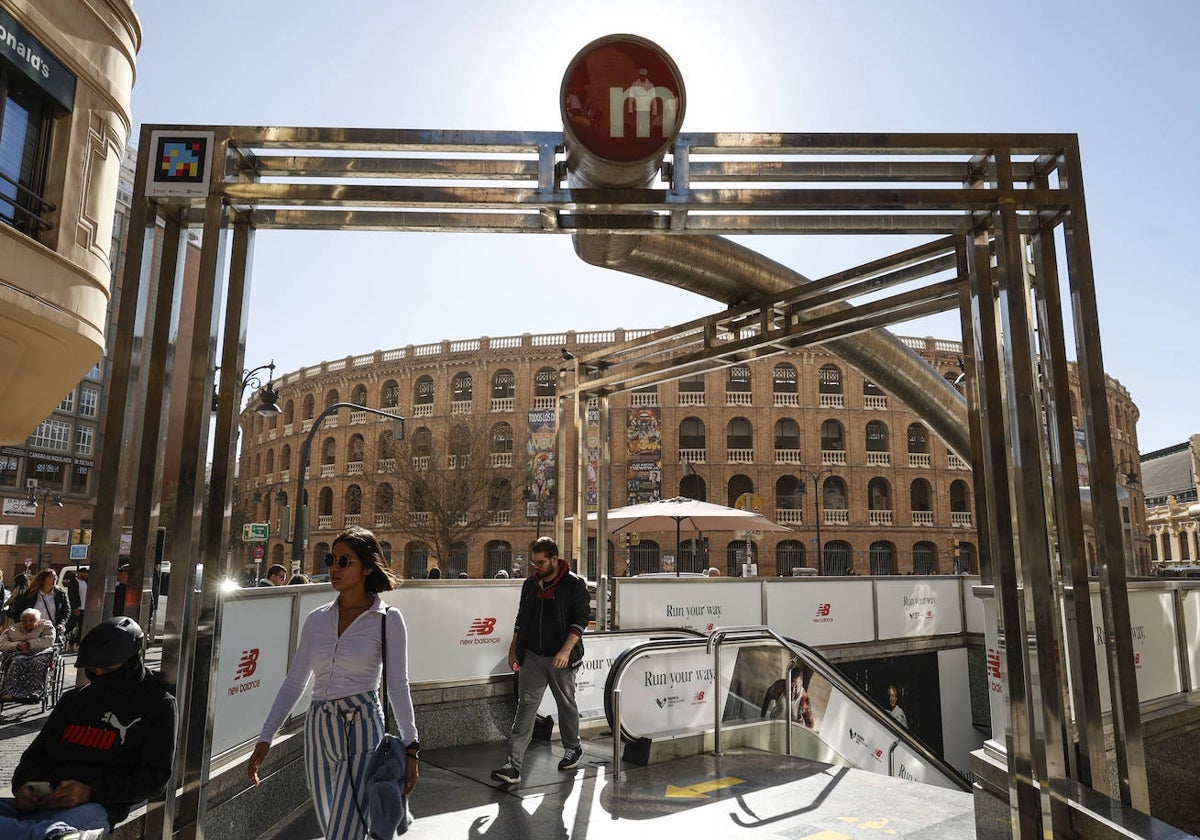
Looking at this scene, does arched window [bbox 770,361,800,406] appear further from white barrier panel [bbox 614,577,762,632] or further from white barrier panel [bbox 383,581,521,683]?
white barrier panel [bbox 383,581,521,683]

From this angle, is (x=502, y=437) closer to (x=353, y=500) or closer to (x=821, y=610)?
(x=353, y=500)

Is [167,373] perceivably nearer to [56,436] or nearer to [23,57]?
[23,57]

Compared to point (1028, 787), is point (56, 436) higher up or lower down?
higher up

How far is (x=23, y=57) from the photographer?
8141 millimetres

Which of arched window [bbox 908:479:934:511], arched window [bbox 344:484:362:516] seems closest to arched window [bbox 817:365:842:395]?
arched window [bbox 908:479:934:511]

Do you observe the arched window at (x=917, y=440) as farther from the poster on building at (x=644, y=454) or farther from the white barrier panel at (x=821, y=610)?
the white barrier panel at (x=821, y=610)

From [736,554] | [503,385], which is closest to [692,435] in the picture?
[736,554]

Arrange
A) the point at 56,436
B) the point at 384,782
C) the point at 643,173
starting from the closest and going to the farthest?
the point at 384,782
the point at 643,173
the point at 56,436

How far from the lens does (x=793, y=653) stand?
7.98 metres

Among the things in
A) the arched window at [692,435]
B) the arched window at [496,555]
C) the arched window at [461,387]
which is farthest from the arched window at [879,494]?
the arched window at [461,387]

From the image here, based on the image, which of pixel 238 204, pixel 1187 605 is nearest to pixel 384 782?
pixel 238 204

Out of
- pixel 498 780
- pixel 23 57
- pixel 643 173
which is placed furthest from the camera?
pixel 23 57

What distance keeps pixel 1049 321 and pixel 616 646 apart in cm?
629

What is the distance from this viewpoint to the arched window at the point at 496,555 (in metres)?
46.3
